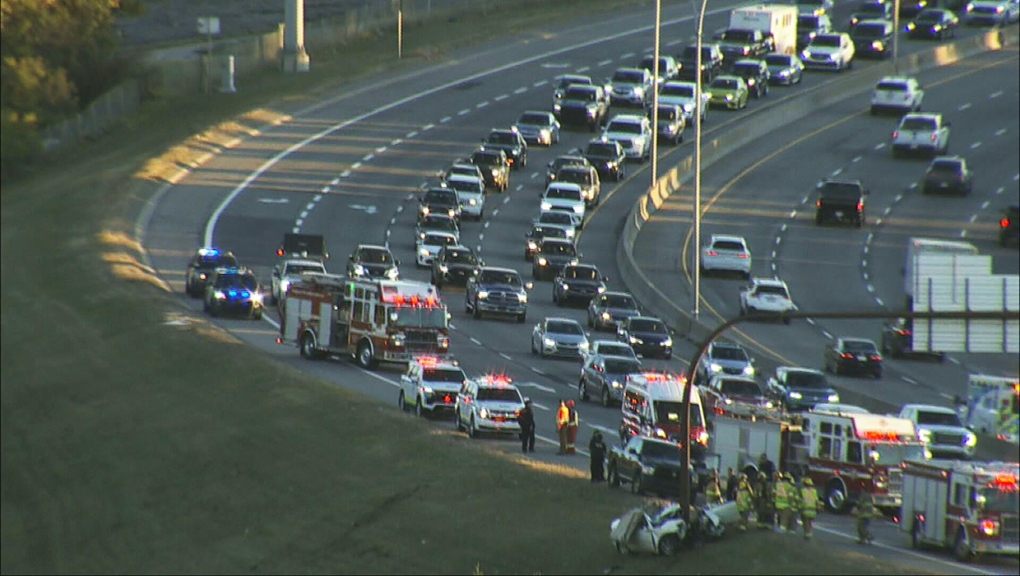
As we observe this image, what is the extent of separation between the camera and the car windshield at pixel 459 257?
7162 centimetres

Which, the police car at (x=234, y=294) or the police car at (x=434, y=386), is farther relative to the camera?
the police car at (x=234, y=294)

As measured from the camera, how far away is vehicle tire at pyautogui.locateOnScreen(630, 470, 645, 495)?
42.8 metres

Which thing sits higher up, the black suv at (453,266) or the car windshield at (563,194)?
the car windshield at (563,194)

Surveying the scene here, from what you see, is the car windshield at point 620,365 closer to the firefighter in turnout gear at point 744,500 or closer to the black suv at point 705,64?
the firefighter in turnout gear at point 744,500

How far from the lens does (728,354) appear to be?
59.5 metres

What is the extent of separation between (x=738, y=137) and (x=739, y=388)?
48.0m

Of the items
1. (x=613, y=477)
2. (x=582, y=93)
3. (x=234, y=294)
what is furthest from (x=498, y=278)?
(x=582, y=93)

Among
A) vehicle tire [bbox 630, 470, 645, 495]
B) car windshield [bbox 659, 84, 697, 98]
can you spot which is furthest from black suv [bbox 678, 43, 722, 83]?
vehicle tire [bbox 630, 470, 645, 495]

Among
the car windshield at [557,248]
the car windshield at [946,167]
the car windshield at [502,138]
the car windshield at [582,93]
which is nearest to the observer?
the car windshield at [557,248]

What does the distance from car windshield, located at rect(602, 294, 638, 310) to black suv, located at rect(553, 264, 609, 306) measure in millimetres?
2628

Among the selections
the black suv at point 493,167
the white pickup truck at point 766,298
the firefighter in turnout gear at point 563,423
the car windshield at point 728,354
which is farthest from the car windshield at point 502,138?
the firefighter in turnout gear at point 563,423

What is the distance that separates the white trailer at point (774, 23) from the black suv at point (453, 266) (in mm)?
46339

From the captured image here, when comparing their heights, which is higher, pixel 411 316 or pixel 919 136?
pixel 919 136

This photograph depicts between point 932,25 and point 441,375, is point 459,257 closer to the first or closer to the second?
point 441,375
